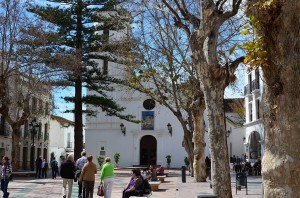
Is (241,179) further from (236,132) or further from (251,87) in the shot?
(236,132)

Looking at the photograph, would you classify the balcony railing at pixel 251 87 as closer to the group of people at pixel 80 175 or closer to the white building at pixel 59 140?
the white building at pixel 59 140

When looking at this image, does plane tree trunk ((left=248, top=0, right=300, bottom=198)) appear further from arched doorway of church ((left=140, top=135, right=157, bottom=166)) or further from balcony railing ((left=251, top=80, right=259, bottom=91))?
arched doorway of church ((left=140, top=135, right=157, bottom=166))

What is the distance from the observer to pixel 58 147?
5734cm

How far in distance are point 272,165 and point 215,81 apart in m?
6.54

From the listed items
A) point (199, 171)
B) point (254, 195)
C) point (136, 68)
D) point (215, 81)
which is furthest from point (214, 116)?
point (136, 68)

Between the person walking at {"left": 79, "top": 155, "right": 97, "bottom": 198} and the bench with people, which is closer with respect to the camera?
the bench with people

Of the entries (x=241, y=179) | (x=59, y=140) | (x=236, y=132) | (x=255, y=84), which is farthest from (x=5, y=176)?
(x=59, y=140)

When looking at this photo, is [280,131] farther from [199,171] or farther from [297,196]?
[199,171]

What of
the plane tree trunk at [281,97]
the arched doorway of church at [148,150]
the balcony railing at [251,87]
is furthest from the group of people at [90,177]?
the arched doorway of church at [148,150]

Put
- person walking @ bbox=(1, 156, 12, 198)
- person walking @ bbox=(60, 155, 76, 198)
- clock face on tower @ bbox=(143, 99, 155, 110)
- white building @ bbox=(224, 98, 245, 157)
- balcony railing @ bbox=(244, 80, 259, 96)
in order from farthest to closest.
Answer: white building @ bbox=(224, 98, 245, 157) < clock face on tower @ bbox=(143, 99, 155, 110) < balcony railing @ bbox=(244, 80, 259, 96) < person walking @ bbox=(1, 156, 12, 198) < person walking @ bbox=(60, 155, 76, 198)

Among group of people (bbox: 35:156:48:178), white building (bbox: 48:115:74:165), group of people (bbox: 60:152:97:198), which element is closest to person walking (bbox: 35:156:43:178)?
group of people (bbox: 35:156:48:178)

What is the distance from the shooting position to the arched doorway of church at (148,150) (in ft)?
137

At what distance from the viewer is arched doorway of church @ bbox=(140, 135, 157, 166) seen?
1642 inches

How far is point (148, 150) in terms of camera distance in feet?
138
